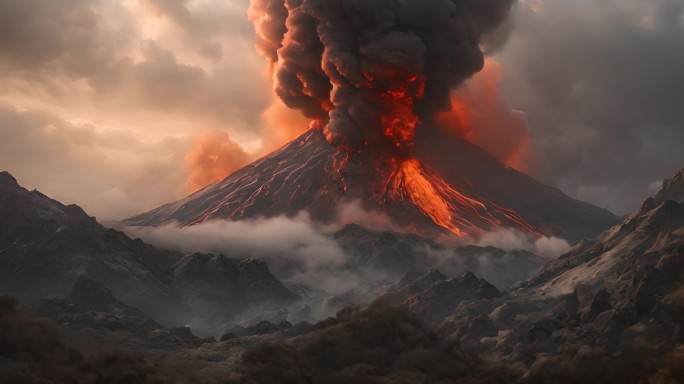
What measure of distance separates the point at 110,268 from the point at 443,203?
329 feet

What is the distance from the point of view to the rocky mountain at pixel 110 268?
346 ft

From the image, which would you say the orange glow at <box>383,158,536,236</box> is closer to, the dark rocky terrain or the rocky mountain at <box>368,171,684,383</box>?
the rocky mountain at <box>368,171,684,383</box>

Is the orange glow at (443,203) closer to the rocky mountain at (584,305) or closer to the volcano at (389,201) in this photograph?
the volcano at (389,201)

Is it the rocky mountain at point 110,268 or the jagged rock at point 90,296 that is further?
the rocky mountain at point 110,268

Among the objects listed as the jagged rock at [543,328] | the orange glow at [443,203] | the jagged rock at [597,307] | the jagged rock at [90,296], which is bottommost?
the jagged rock at [543,328]

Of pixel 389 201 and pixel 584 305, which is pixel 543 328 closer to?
pixel 584 305

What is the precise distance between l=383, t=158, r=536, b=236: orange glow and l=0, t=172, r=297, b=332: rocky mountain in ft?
207

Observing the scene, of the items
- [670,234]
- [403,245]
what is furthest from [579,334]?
[403,245]

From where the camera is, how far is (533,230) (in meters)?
188

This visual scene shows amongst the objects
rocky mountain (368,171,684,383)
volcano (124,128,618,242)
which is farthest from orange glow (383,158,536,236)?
rocky mountain (368,171,684,383)

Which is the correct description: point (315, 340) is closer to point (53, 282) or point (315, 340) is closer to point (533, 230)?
point (53, 282)

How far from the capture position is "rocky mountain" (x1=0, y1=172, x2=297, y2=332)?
105312 millimetres

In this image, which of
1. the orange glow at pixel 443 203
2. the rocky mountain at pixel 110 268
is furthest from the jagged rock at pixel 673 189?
the orange glow at pixel 443 203

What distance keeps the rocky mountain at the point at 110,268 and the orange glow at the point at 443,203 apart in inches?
2490
